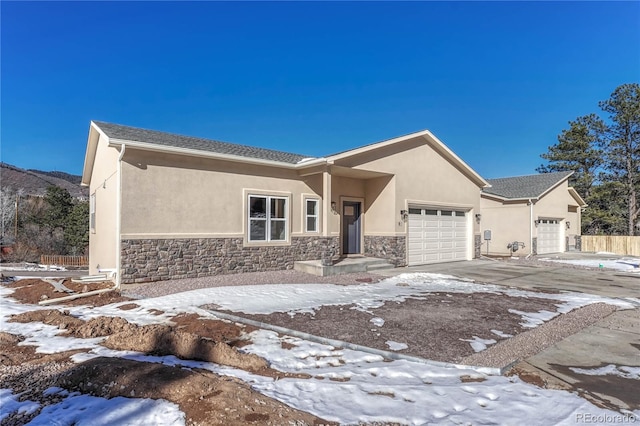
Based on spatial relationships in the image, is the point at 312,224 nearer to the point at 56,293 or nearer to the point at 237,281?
the point at 237,281

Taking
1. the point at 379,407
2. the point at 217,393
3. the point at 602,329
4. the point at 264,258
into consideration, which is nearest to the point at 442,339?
the point at 379,407

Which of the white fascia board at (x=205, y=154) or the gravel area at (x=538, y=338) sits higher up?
the white fascia board at (x=205, y=154)

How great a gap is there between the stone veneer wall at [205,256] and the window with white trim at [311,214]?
1.42 ft

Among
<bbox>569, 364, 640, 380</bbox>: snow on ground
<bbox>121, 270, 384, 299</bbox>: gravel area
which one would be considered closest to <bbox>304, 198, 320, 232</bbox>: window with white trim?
<bbox>121, 270, 384, 299</bbox>: gravel area

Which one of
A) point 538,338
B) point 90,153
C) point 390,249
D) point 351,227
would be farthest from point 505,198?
point 90,153

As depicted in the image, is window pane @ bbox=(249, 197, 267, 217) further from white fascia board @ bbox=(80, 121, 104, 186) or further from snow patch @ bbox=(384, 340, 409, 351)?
snow patch @ bbox=(384, 340, 409, 351)

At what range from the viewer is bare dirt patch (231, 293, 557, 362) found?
461cm

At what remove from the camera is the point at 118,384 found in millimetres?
3064

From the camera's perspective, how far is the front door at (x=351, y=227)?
13688 millimetres

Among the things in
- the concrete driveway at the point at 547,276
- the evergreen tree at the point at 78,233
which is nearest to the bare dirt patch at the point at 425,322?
the concrete driveway at the point at 547,276

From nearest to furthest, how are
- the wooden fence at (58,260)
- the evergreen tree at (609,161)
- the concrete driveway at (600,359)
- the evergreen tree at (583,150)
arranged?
the concrete driveway at (600,359) < the wooden fence at (58,260) < the evergreen tree at (609,161) < the evergreen tree at (583,150)

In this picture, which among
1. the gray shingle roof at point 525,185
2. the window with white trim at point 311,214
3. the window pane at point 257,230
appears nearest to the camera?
the window pane at point 257,230

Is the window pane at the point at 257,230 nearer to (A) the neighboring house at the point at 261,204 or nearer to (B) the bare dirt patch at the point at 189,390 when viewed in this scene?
(A) the neighboring house at the point at 261,204

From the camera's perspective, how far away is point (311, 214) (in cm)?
1247
